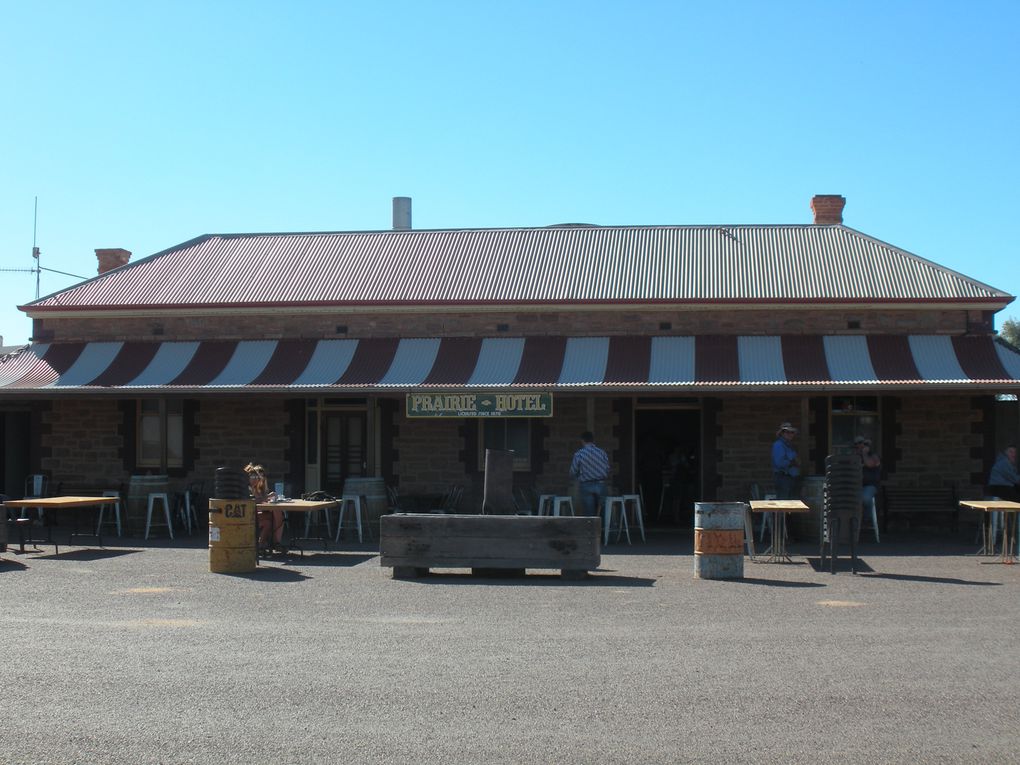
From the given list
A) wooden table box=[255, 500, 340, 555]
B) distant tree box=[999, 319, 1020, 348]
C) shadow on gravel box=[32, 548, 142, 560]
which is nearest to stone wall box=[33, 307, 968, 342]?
wooden table box=[255, 500, 340, 555]

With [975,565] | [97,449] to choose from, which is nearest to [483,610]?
[975,565]

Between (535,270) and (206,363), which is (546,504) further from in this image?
(206,363)

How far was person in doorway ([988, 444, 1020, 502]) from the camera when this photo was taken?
49.8 feet

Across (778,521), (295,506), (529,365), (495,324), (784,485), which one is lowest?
(778,521)

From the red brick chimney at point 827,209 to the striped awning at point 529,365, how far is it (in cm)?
540

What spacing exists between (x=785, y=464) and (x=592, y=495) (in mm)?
2614

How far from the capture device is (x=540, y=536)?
37.8ft

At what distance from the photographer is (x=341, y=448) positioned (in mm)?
18703

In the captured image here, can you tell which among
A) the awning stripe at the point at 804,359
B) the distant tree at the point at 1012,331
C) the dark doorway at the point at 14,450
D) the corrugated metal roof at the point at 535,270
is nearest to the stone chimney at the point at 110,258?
the corrugated metal roof at the point at 535,270

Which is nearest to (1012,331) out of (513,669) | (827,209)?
(827,209)

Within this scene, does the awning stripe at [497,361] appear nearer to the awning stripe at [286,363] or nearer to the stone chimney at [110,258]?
the awning stripe at [286,363]

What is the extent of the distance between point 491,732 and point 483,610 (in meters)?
3.79

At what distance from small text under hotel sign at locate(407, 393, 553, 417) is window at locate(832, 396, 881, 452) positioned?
4885 millimetres

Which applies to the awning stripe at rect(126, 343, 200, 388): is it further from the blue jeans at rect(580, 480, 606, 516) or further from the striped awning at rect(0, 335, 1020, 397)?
the blue jeans at rect(580, 480, 606, 516)
